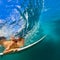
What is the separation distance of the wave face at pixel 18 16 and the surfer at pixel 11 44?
4cm

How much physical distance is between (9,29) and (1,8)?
0.44 feet

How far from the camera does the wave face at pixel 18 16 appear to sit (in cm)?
165

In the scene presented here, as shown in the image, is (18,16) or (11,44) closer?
(18,16)

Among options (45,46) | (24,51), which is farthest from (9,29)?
(45,46)

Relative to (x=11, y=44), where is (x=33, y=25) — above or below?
above

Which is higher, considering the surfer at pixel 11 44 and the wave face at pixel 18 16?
the wave face at pixel 18 16

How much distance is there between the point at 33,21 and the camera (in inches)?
68.9

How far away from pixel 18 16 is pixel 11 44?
209mm

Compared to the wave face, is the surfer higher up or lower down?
lower down

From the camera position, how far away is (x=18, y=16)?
1.66 meters

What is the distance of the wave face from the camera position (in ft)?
5.41

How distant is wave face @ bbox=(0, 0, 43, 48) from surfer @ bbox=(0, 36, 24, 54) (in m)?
0.04

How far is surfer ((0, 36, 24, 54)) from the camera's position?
1.73m

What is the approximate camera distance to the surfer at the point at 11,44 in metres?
1.73
